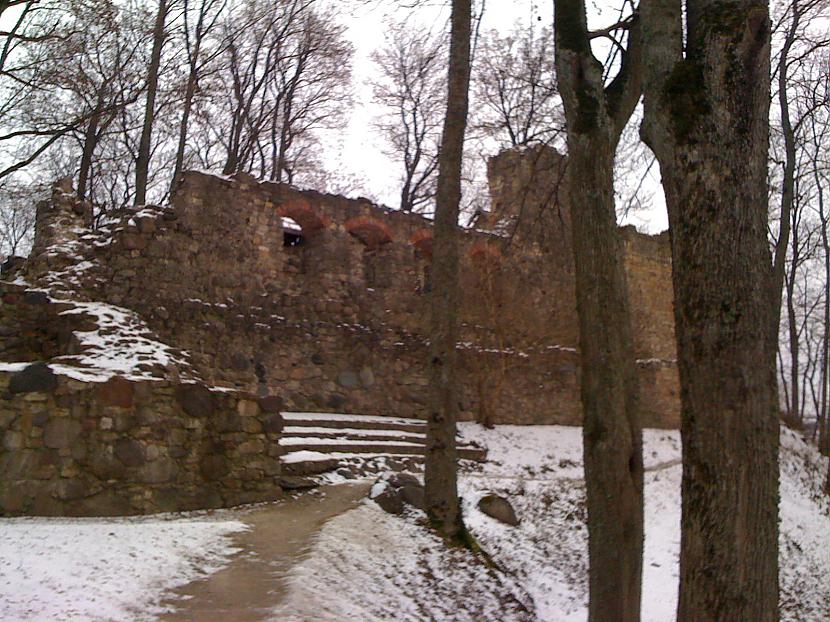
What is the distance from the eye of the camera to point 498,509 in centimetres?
899

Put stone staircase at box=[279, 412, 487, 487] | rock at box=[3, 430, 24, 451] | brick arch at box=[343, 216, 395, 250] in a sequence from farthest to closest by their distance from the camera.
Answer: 1. brick arch at box=[343, 216, 395, 250]
2. stone staircase at box=[279, 412, 487, 487]
3. rock at box=[3, 430, 24, 451]

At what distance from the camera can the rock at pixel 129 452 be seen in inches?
281

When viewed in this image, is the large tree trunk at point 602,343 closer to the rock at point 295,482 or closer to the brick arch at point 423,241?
the rock at point 295,482

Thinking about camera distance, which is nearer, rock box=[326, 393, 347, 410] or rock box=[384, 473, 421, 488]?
rock box=[384, 473, 421, 488]

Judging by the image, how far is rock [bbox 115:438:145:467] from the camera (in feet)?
23.4

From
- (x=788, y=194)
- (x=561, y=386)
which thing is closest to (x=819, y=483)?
(x=561, y=386)

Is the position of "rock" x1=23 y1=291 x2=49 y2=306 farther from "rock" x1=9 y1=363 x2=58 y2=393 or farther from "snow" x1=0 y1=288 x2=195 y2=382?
"rock" x1=9 y1=363 x2=58 y2=393

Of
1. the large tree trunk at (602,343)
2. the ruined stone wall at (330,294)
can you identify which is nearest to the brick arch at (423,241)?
the ruined stone wall at (330,294)

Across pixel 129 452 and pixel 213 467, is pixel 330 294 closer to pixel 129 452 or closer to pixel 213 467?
pixel 213 467

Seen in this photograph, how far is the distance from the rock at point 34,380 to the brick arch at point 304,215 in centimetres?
729

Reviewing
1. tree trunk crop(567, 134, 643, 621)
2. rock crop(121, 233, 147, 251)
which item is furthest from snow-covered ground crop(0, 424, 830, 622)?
rock crop(121, 233, 147, 251)

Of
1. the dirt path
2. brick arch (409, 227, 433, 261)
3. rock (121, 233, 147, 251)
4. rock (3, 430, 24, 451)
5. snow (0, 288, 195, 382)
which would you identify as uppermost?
brick arch (409, 227, 433, 261)

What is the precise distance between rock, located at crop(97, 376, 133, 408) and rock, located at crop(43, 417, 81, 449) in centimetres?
35

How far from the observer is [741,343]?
333 cm
